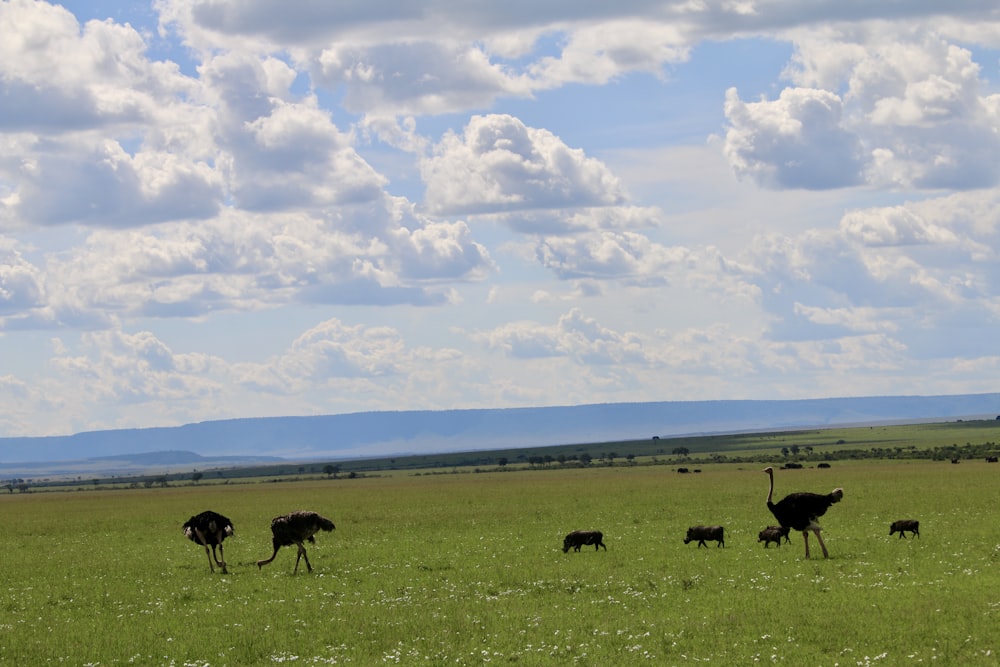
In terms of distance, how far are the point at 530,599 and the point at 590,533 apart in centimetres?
951

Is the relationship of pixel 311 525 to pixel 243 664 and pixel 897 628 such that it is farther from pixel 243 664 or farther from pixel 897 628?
pixel 897 628

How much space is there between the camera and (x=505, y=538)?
1543 inches

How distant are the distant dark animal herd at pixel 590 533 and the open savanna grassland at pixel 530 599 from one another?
20.8 inches

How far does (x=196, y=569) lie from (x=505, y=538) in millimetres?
10947

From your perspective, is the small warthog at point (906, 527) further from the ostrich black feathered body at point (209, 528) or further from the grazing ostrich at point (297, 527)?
the ostrich black feathered body at point (209, 528)

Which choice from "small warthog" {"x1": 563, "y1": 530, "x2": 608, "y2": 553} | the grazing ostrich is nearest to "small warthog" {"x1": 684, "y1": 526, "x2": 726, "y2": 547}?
"small warthog" {"x1": 563, "y1": 530, "x2": 608, "y2": 553}

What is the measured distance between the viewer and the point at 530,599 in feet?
79.8

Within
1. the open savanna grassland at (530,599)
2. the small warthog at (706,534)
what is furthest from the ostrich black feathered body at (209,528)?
the small warthog at (706,534)

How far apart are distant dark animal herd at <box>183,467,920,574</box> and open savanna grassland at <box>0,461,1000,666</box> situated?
1.74 feet

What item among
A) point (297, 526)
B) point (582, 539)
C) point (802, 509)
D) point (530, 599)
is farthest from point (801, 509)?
point (297, 526)

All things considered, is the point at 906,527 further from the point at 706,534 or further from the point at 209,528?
the point at 209,528

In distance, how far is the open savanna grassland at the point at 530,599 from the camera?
1914cm

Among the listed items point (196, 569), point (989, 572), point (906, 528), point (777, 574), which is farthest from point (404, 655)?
point (906, 528)

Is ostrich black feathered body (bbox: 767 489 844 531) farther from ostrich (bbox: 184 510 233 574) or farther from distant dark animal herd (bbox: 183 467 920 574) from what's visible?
ostrich (bbox: 184 510 233 574)
